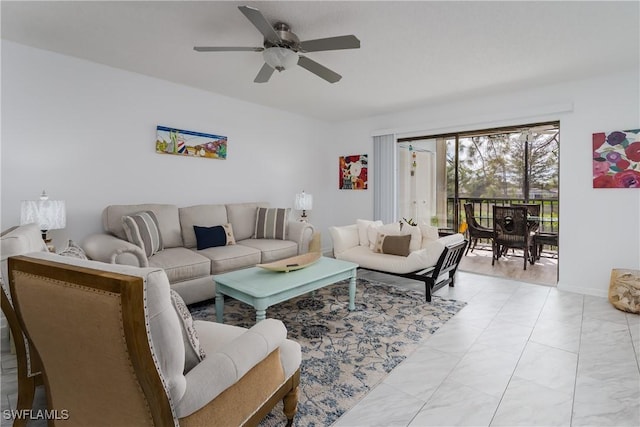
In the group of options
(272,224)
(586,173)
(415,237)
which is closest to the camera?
(586,173)

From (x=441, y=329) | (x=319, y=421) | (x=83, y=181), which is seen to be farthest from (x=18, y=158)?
(x=441, y=329)

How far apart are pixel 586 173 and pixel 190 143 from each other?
4.72 meters

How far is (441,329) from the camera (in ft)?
8.99

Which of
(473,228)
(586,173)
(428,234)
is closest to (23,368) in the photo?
(428,234)

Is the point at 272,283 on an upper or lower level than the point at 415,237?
lower

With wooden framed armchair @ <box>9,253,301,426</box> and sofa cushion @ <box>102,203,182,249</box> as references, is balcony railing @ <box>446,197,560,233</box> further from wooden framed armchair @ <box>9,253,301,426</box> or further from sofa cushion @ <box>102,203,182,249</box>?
wooden framed armchair @ <box>9,253,301,426</box>

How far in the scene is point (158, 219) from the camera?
357cm

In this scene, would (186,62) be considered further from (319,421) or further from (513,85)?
(513,85)

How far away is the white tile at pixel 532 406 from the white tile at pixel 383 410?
16.5 inches

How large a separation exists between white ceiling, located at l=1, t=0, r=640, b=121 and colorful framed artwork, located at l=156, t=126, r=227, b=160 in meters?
0.61

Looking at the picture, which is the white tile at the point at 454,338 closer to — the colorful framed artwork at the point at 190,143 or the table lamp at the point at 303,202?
the table lamp at the point at 303,202

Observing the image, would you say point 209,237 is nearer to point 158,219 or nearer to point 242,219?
point 158,219

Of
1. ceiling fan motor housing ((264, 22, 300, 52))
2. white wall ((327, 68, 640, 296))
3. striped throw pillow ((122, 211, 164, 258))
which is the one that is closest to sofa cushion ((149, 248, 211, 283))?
striped throw pillow ((122, 211, 164, 258))

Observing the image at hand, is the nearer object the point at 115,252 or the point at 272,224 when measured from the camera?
the point at 115,252
